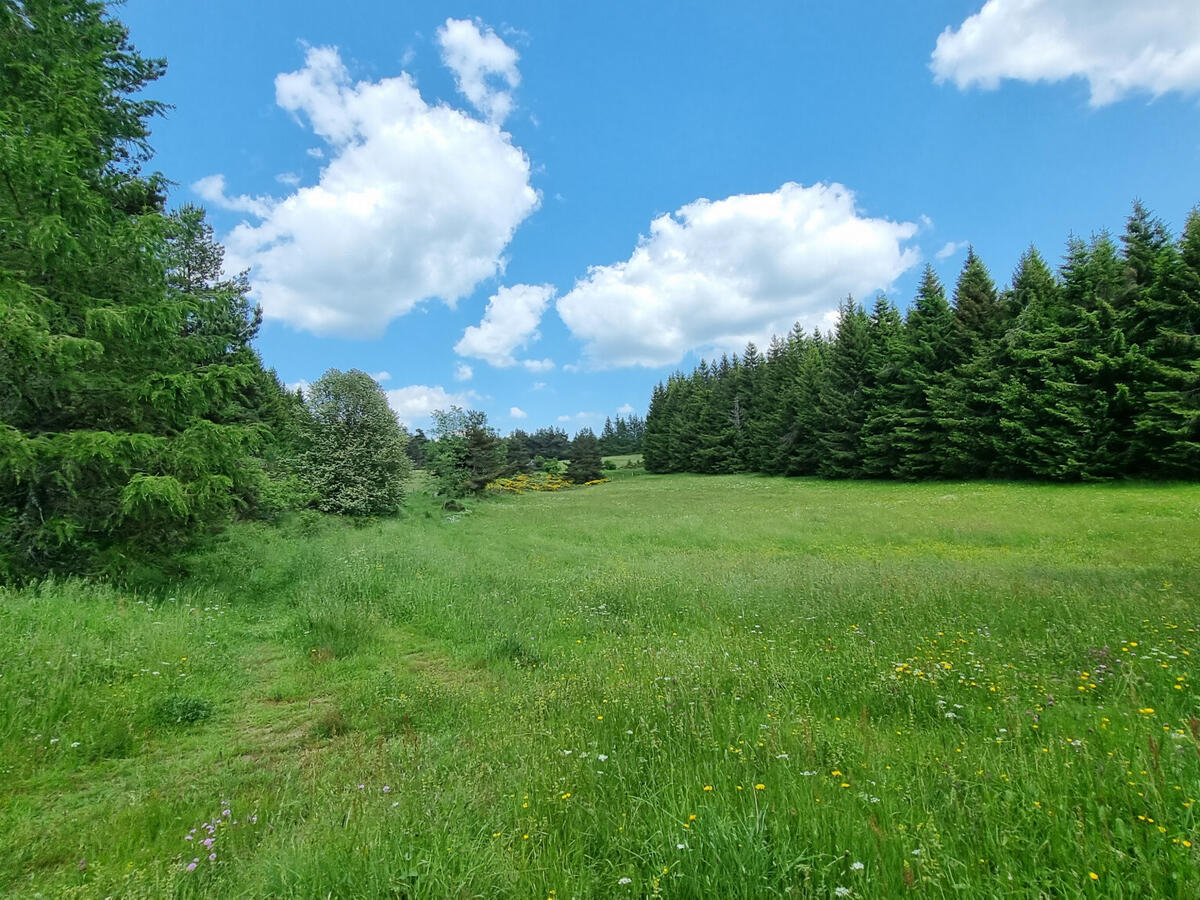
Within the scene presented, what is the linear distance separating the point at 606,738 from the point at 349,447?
23935 mm

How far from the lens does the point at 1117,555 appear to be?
1334 centimetres

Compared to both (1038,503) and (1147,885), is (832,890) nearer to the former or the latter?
(1147,885)

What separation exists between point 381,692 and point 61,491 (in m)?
7.44

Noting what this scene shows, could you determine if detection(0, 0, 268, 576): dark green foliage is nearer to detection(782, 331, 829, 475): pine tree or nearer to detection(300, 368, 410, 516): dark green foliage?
detection(300, 368, 410, 516): dark green foliage

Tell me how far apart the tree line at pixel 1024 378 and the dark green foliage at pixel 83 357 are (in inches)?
1489

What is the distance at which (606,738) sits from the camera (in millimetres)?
4039

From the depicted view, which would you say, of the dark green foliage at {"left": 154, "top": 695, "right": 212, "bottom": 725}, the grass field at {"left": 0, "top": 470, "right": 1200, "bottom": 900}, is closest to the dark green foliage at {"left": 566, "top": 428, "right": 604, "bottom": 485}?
the grass field at {"left": 0, "top": 470, "right": 1200, "bottom": 900}

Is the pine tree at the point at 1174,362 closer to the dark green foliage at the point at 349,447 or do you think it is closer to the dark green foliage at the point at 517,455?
the dark green foliage at the point at 349,447

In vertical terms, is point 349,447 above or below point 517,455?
below

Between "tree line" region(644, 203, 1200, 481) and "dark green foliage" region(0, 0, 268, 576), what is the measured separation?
124ft

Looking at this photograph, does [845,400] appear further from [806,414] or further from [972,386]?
[972,386]

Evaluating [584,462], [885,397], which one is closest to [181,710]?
[885,397]

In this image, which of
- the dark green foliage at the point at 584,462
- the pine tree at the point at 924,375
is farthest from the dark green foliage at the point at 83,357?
the dark green foliage at the point at 584,462

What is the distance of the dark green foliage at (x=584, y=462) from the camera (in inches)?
3036
